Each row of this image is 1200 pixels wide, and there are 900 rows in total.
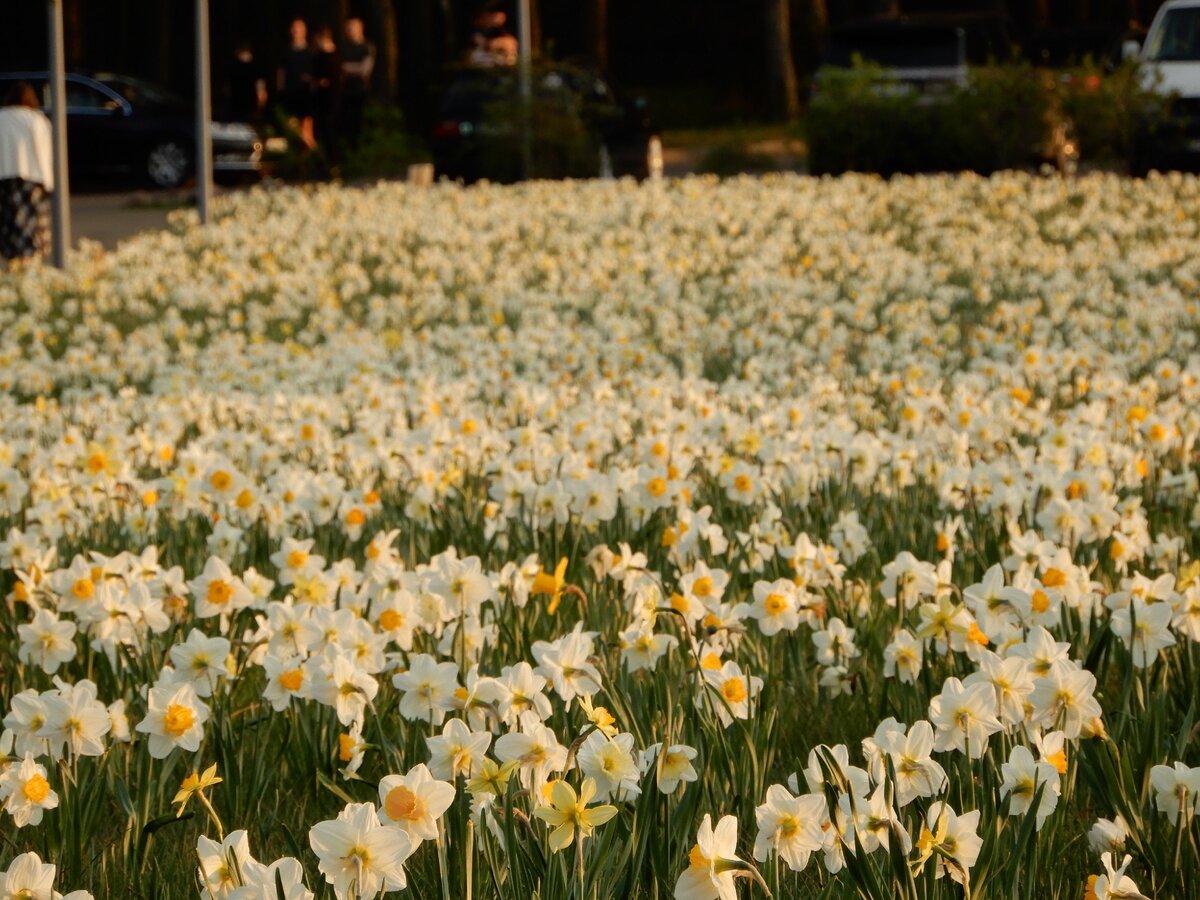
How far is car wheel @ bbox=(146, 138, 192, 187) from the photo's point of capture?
28.7 m

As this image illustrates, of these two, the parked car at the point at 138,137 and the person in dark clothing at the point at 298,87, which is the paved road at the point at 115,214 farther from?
the person in dark clothing at the point at 298,87

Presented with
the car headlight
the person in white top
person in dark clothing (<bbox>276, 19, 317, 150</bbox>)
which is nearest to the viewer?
the person in white top

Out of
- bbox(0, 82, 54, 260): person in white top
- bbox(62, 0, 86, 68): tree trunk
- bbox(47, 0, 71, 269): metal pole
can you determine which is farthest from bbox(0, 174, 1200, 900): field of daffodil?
bbox(62, 0, 86, 68): tree trunk

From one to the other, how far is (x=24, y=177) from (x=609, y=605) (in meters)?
12.1

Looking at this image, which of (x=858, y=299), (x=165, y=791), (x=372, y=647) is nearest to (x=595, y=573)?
(x=372, y=647)

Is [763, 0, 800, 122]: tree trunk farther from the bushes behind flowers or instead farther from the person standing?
the bushes behind flowers

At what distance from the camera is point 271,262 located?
1345 centimetres

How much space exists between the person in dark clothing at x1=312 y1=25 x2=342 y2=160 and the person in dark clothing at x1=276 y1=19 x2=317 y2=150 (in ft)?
0.33

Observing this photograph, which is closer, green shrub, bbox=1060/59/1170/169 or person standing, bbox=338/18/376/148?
green shrub, bbox=1060/59/1170/169

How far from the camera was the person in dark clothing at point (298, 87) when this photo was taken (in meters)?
25.9

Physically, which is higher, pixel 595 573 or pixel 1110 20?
pixel 1110 20

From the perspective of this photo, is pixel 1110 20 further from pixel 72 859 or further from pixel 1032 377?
pixel 72 859

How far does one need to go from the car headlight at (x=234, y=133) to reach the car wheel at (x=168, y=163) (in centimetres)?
84

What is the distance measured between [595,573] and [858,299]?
6.77 metres
